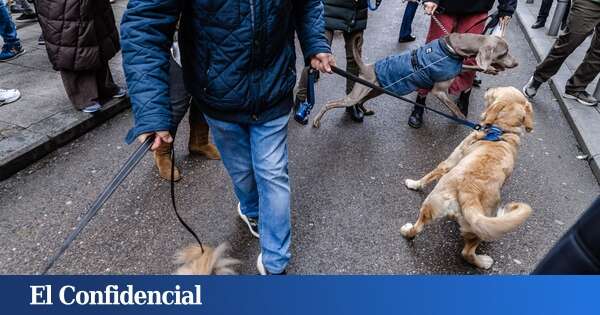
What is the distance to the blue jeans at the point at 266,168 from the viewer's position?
2.10 meters

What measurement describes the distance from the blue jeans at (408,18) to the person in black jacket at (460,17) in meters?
2.39

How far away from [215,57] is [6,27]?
4.67 meters

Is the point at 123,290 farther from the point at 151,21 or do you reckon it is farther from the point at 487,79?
the point at 487,79

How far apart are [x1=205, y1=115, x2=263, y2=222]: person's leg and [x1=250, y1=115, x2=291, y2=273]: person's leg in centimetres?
8

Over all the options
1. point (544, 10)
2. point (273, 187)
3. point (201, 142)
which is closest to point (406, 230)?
point (273, 187)

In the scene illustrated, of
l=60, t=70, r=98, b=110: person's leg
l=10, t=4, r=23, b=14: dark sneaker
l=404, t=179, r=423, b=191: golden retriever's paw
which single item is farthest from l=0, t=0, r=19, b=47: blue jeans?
l=404, t=179, r=423, b=191: golden retriever's paw

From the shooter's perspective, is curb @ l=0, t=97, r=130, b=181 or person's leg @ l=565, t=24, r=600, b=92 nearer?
curb @ l=0, t=97, r=130, b=181

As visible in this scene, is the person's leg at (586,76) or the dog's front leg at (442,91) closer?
the dog's front leg at (442,91)

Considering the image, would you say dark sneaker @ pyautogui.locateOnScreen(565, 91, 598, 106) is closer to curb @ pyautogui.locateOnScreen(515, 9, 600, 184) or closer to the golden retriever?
curb @ pyautogui.locateOnScreen(515, 9, 600, 184)

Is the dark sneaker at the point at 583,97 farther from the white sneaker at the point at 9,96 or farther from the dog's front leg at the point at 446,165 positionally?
the white sneaker at the point at 9,96

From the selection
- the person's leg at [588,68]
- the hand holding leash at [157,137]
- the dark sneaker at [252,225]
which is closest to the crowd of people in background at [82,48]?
the dark sneaker at [252,225]

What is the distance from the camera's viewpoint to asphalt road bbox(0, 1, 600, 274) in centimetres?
268

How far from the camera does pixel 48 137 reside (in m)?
3.56

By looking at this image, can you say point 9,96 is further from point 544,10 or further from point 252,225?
point 544,10
